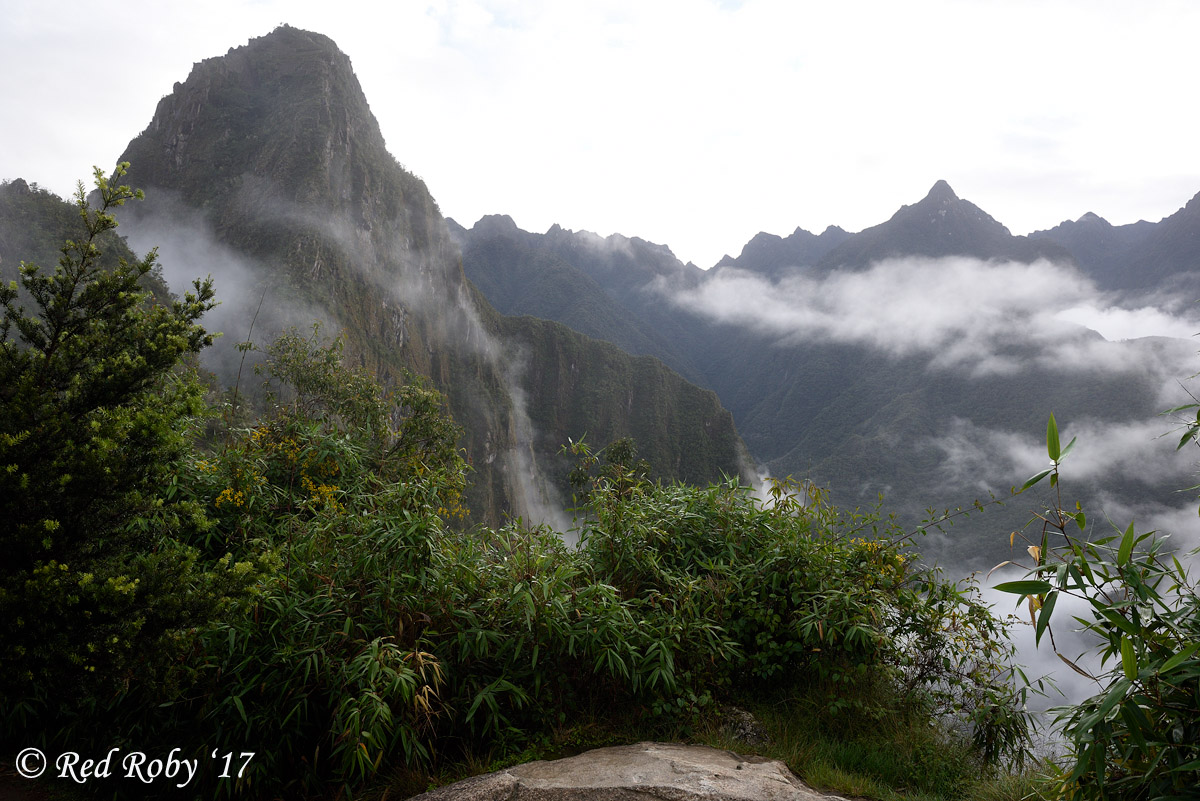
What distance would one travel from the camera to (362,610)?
3334 millimetres

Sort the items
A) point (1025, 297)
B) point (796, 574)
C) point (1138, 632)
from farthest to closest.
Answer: point (1025, 297), point (796, 574), point (1138, 632)

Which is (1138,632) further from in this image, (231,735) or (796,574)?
(231,735)

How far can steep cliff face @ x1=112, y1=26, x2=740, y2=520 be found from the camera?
74.1 m

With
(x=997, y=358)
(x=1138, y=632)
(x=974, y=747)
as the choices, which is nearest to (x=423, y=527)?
(x=1138, y=632)

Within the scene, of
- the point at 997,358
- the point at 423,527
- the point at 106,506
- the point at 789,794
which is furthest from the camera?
the point at 997,358

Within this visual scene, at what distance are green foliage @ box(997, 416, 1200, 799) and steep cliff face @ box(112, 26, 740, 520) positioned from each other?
66182mm

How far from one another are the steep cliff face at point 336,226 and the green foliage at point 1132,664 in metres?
66.2

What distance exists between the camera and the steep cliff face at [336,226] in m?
74.1

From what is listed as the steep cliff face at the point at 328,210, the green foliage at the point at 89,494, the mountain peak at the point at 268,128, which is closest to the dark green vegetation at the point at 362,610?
the green foliage at the point at 89,494

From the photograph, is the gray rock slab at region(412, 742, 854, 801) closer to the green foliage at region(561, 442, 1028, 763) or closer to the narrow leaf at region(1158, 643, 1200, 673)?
the green foliage at region(561, 442, 1028, 763)

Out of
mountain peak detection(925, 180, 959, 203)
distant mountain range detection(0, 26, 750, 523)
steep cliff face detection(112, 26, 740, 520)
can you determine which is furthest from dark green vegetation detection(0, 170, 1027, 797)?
mountain peak detection(925, 180, 959, 203)

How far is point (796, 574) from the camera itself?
3.72 meters

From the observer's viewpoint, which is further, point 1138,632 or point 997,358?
point 997,358

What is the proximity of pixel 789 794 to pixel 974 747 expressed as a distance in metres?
1.51
